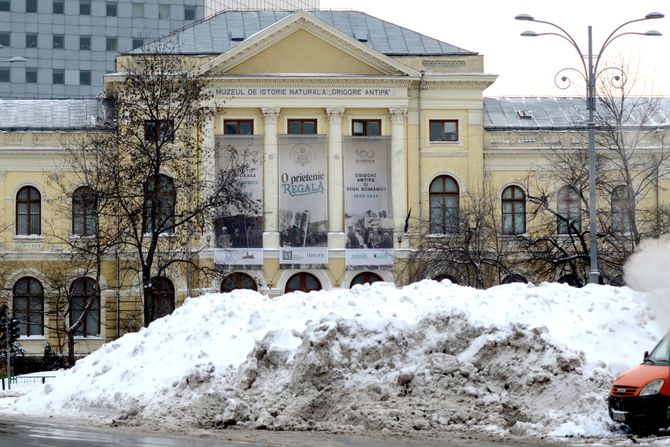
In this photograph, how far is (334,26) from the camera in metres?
67.0

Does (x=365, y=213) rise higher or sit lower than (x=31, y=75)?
lower

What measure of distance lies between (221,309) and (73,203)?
121ft

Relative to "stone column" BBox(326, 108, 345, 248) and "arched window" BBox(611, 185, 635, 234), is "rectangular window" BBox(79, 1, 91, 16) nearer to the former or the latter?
"stone column" BBox(326, 108, 345, 248)

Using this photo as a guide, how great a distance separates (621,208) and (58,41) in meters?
75.4

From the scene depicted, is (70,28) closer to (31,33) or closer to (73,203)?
(31,33)

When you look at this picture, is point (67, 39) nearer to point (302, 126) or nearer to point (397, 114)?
point (302, 126)

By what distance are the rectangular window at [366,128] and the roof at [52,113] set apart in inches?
432

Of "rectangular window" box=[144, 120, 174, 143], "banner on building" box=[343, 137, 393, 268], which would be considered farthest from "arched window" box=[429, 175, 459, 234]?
"rectangular window" box=[144, 120, 174, 143]

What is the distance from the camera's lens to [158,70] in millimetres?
48406

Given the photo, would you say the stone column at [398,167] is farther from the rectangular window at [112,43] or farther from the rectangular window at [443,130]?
the rectangular window at [112,43]

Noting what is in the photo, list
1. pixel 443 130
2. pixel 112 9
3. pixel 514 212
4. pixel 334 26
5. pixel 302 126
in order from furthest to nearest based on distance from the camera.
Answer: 1. pixel 112 9
2. pixel 334 26
3. pixel 443 130
4. pixel 514 212
5. pixel 302 126

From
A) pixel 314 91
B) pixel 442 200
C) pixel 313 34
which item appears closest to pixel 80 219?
pixel 314 91

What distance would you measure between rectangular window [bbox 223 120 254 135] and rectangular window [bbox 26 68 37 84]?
58736 millimetres

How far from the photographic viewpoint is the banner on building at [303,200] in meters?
62.7
